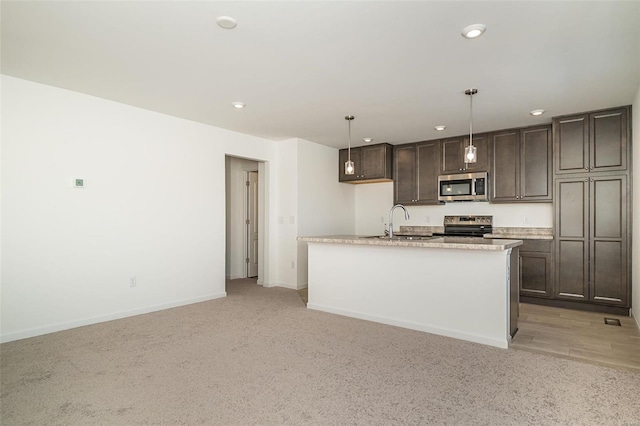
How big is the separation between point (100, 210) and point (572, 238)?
573 centimetres

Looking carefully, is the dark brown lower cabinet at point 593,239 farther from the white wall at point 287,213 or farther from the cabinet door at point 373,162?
the white wall at point 287,213

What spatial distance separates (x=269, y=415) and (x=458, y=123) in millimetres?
4362

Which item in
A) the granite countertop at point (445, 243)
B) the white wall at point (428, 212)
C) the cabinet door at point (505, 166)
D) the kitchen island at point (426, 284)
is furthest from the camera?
the white wall at point (428, 212)

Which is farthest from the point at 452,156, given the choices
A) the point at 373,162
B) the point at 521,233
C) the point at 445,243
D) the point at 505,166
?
the point at 445,243

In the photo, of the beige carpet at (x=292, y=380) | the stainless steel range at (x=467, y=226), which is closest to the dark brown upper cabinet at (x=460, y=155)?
the stainless steel range at (x=467, y=226)

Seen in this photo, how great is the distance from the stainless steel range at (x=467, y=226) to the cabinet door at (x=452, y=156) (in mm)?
824

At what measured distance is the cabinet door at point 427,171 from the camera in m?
5.91

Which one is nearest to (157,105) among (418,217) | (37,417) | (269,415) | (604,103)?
(37,417)

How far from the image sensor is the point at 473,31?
8.06ft

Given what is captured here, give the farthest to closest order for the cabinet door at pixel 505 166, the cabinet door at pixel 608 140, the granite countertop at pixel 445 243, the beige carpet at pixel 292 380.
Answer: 1. the cabinet door at pixel 505 166
2. the cabinet door at pixel 608 140
3. the granite countertop at pixel 445 243
4. the beige carpet at pixel 292 380

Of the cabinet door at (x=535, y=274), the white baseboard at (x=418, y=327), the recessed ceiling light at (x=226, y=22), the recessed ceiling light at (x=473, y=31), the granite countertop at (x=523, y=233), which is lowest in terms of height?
the white baseboard at (x=418, y=327)

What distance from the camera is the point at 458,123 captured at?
16.1 ft

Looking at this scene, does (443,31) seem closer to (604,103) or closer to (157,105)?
(604,103)

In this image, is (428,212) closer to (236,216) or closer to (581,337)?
(581,337)
